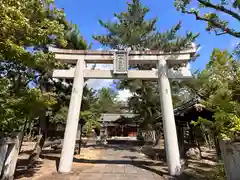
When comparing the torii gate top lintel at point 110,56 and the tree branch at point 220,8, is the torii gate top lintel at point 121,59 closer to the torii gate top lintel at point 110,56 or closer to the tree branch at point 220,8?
the torii gate top lintel at point 110,56

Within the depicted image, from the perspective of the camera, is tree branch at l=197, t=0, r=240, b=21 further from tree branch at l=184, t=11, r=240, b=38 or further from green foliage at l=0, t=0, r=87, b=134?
green foliage at l=0, t=0, r=87, b=134

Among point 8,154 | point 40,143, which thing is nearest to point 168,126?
point 8,154

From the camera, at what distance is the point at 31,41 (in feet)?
14.5

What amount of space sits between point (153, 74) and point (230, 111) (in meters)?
3.87

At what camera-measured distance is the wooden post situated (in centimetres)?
647

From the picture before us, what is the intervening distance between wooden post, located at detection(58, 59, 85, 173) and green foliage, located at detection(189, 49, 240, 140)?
4.48 meters

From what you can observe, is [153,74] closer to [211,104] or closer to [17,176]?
[211,104]

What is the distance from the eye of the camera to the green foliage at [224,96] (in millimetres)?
4043

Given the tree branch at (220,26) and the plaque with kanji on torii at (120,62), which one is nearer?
the tree branch at (220,26)

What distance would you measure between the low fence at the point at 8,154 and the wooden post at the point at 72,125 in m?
1.71

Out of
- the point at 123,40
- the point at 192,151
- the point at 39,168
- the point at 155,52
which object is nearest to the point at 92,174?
the point at 39,168

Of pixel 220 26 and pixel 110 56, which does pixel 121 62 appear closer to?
pixel 110 56

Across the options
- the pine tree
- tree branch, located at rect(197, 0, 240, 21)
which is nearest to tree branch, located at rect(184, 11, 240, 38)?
tree branch, located at rect(197, 0, 240, 21)

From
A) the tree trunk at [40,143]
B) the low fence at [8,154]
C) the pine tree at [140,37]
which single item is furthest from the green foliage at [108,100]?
the low fence at [8,154]
